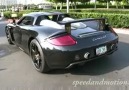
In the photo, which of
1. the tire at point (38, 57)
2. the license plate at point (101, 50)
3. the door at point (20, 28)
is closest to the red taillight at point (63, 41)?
the tire at point (38, 57)

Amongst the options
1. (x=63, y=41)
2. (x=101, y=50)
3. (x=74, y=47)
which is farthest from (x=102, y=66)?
(x=63, y=41)

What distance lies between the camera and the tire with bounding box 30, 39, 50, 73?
4.29 m

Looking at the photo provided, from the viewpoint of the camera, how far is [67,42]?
13.1 ft

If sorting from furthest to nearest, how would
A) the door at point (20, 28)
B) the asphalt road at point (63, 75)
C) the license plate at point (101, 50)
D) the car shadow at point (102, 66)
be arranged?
the door at point (20, 28), the car shadow at point (102, 66), the license plate at point (101, 50), the asphalt road at point (63, 75)

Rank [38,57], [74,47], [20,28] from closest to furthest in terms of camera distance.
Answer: [74,47] < [38,57] < [20,28]

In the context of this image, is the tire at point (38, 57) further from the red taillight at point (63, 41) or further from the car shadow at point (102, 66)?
the red taillight at point (63, 41)

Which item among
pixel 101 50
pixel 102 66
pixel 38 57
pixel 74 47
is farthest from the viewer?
pixel 102 66

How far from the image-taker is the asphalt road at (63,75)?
3.83 metres

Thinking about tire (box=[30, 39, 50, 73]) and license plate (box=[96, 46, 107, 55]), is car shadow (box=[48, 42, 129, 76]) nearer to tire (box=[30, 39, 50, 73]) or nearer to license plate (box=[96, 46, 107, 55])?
tire (box=[30, 39, 50, 73])

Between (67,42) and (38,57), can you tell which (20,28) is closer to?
(38,57)

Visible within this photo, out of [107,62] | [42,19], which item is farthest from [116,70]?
[42,19]

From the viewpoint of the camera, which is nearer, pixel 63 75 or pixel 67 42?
pixel 67 42

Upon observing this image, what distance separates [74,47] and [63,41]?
231 mm

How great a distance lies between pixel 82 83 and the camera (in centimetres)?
387
